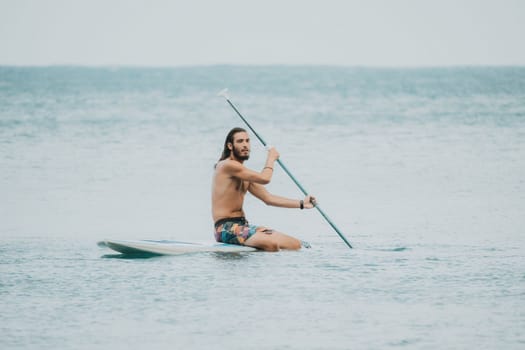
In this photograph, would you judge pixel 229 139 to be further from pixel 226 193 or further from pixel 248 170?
pixel 226 193

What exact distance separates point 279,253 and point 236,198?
628 millimetres

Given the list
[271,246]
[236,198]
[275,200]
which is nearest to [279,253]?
[271,246]

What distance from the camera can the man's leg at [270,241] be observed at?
9.88m

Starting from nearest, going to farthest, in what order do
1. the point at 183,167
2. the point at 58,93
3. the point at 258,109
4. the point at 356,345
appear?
the point at 356,345 < the point at 183,167 < the point at 258,109 < the point at 58,93

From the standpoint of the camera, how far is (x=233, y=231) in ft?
32.3

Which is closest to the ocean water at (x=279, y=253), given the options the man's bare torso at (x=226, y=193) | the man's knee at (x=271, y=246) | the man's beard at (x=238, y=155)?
the man's knee at (x=271, y=246)

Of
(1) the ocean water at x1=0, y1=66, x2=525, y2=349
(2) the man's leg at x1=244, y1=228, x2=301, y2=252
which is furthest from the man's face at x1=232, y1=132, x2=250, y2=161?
(1) the ocean water at x1=0, y1=66, x2=525, y2=349

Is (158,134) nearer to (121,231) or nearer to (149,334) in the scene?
(121,231)

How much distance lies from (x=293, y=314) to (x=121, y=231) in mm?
4231

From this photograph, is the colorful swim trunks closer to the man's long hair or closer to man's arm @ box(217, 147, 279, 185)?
man's arm @ box(217, 147, 279, 185)

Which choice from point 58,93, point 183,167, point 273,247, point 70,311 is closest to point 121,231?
point 273,247

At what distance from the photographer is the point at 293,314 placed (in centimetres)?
789

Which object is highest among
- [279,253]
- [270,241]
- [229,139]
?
[229,139]

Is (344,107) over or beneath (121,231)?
over
